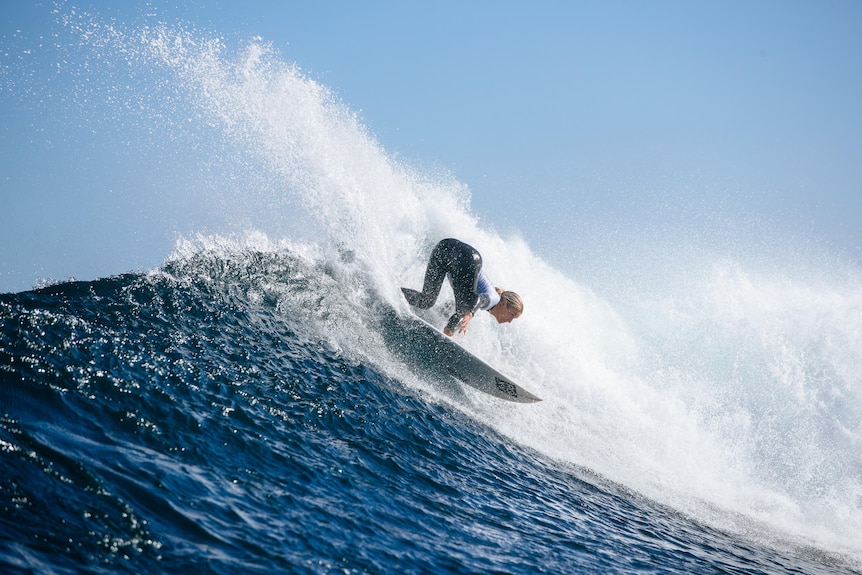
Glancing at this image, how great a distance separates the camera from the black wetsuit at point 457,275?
8.59 m

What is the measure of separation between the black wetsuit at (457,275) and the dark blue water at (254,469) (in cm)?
192

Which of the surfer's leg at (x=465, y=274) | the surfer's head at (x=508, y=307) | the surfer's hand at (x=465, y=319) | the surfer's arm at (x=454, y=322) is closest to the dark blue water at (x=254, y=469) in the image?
the surfer's arm at (x=454, y=322)

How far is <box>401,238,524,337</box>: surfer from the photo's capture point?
861 centimetres

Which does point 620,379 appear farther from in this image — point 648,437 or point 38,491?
point 38,491

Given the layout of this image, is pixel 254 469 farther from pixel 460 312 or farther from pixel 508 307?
pixel 508 307

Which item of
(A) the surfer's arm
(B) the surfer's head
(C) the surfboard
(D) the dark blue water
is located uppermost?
(B) the surfer's head

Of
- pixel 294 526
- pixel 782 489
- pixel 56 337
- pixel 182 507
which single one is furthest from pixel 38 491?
pixel 782 489

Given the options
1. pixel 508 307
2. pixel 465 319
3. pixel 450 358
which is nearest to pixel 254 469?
pixel 450 358

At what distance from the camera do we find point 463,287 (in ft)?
28.6

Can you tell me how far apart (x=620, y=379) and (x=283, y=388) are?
10556 millimetres

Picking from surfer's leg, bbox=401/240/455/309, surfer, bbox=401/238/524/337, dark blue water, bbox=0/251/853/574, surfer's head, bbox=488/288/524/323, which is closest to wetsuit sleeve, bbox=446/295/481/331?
surfer, bbox=401/238/524/337

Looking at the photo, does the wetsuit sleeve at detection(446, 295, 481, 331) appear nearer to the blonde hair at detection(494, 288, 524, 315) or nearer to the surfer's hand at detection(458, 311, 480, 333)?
the surfer's hand at detection(458, 311, 480, 333)

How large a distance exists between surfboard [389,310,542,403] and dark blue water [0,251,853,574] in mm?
871

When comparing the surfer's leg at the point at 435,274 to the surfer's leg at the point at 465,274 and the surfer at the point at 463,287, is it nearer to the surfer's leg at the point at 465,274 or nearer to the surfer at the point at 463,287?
the surfer at the point at 463,287
